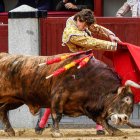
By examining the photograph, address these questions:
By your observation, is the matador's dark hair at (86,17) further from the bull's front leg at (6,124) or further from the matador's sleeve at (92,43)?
the bull's front leg at (6,124)

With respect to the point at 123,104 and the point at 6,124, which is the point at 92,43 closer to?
the point at 123,104

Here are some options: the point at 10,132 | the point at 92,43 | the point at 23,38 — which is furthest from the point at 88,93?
the point at 23,38

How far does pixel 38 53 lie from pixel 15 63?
2.48m

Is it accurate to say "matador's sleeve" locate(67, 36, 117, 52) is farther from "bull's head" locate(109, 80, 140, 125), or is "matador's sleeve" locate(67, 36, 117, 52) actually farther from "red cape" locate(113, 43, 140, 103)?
"bull's head" locate(109, 80, 140, 125)

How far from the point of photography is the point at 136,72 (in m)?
13.9

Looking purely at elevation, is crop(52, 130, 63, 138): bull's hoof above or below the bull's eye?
below

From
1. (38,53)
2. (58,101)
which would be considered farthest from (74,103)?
(38,53)

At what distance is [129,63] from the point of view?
13.9m

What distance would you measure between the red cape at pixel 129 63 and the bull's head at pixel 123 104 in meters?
0.19

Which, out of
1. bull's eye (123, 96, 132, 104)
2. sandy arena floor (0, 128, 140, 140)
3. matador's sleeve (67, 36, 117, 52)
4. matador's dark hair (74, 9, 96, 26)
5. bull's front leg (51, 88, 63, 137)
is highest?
matador's dark hair (74, 9, 96, 26)

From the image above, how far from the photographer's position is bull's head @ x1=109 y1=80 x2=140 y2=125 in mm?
13527

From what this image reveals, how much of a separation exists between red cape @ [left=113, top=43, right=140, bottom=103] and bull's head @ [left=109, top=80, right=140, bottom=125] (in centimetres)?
19

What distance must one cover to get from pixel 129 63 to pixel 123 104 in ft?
1.99

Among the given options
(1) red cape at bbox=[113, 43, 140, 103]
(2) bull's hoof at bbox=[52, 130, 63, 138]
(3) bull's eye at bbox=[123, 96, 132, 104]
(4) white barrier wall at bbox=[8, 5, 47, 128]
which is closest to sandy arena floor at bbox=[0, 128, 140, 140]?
(2) bull's hoof at bbox=[52, 130, 63, 138]
